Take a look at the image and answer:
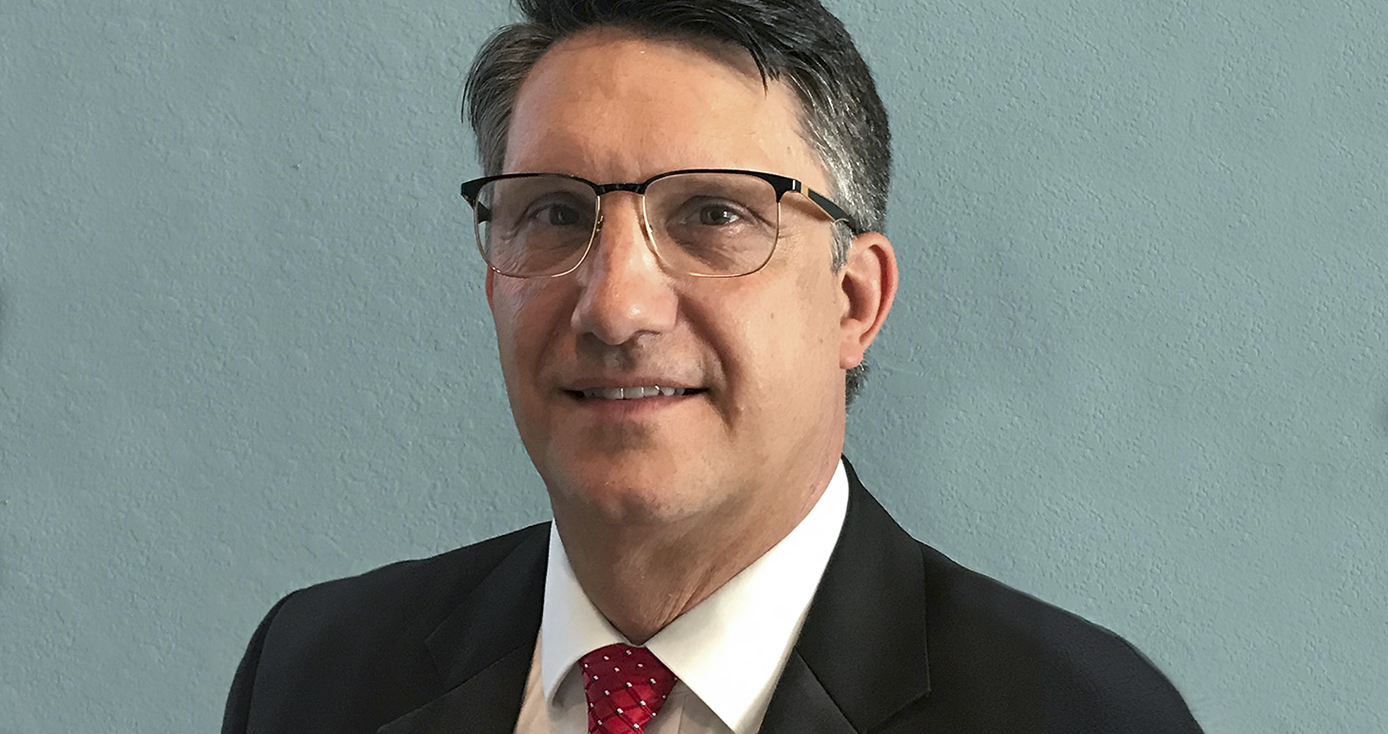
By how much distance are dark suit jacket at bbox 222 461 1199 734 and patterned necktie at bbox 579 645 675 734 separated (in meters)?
0.10

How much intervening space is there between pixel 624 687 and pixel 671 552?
0.12 meters

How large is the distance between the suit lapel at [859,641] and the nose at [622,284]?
0.90ft

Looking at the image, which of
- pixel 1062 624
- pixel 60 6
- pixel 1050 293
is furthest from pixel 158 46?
pixel 1062 624

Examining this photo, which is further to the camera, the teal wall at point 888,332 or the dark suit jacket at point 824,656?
the teal wall at point 888,332

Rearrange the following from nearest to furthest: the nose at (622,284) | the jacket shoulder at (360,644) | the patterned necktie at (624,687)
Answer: the nose at (622,284) < the patterned necktie at (624,687) < the jacket shoulder at (360,644)

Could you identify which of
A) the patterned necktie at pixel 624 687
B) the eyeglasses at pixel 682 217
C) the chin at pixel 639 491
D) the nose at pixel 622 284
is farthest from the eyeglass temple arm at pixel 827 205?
the patterned necktie at pixel 624 687

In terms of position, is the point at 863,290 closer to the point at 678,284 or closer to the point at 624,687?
the point at 678,284

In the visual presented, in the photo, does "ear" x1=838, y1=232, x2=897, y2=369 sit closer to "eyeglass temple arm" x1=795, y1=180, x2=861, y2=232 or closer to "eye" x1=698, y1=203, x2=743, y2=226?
"eyeglass temple arm" x1=795, y1=180, x2=861, y2=232

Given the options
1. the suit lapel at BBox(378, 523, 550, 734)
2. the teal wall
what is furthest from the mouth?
the teal wall

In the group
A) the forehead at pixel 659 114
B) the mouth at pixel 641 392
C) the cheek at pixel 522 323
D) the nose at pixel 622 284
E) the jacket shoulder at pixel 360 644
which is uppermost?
the forehead at pixel 659 114

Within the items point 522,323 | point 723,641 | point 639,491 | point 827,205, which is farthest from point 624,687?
point 827,205

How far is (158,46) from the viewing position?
4.67ft

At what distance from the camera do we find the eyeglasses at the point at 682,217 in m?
0.96

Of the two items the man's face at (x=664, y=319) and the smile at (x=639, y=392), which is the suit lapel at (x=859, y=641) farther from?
the smile at (x=639, y=392)
